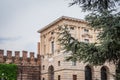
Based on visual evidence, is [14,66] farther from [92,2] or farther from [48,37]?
[92,2]

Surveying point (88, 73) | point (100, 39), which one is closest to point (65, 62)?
point (88, 73)

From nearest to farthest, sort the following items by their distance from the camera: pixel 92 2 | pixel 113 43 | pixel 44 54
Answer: pixel 113 43 < pixel 92 2 < pixel 44 54

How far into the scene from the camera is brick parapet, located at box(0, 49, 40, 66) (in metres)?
35.0

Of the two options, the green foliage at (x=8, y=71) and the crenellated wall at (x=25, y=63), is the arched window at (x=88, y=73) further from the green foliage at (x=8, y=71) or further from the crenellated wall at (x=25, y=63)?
the green foliage at (x=8, y=71)

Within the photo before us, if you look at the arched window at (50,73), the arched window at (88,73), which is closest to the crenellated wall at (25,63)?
the arched window at (50,73)

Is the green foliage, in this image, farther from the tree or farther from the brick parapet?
the tree

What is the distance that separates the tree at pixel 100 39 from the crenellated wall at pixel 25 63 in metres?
26.9

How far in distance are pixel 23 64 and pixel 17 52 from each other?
6.15ft

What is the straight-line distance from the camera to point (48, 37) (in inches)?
1454

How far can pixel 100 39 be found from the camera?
8.55 meters

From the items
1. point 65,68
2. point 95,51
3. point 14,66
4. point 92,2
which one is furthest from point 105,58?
point 14,66

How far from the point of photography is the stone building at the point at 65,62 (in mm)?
32438

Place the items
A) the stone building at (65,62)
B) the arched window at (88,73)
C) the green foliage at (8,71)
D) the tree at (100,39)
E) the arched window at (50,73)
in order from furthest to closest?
the arched window at (50,73) → the green foliage at (8,71) → the arched window at (88,73) → the stone building at (65,62) → the tree at (100,39)

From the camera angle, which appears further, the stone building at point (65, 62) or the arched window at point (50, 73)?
the arched window at point (50, 73)
